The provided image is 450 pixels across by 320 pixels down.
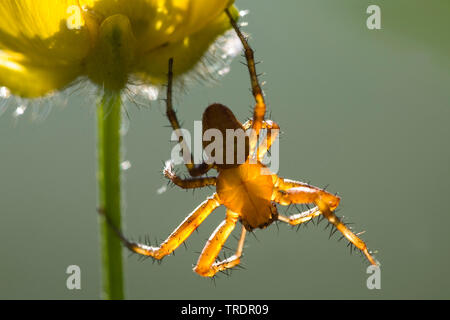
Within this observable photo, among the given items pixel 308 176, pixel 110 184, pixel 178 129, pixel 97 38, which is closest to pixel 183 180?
pixel 178 129

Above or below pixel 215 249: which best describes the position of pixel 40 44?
above

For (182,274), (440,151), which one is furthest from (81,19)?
(440,151)

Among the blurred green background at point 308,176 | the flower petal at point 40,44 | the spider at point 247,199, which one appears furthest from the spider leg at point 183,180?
the blurred green background at point 308,176

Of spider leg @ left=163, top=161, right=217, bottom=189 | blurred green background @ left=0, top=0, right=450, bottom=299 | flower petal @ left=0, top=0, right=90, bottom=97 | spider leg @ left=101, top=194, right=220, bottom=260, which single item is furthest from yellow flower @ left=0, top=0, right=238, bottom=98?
blurred green background @ left=0, top=0, right=450, bottom=299

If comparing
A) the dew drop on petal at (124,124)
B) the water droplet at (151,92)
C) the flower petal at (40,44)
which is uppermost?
the flower petal at (40,44)

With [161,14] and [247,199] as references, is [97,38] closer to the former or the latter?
[161,14]

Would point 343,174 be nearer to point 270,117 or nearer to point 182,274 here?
point 182,274

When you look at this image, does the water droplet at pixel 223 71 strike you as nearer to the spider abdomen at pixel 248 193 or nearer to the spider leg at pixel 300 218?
the spider abdomen at pixel 248 193
